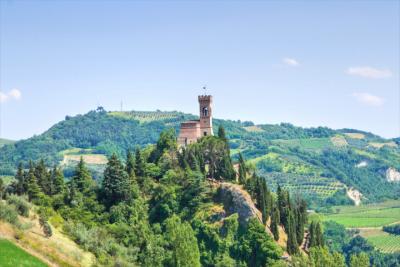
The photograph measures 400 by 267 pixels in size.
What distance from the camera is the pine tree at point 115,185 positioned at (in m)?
97.9

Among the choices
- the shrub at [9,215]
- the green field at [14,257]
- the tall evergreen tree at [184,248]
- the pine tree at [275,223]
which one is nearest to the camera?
the green field at [14,257]

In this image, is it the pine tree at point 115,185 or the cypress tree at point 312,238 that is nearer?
the cypress tree at point 312,238

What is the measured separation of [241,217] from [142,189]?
18.8 metres

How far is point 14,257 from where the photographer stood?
2448 inches

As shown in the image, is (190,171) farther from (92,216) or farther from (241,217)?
(92,216)

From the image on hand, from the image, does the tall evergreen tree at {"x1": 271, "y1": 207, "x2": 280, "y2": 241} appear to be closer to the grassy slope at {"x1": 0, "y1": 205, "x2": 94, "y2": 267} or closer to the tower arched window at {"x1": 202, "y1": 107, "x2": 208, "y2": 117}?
the tower arched window at {"x1": 202, "y1": 107, "x2": 208, "y2": 117}

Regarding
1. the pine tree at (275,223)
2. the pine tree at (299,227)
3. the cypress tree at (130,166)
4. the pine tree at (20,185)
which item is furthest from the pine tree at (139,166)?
the pine tree at (299,227)

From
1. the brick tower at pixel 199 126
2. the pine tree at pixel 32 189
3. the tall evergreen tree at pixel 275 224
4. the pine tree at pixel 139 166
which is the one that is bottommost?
the tall evergreen tree at pixel 275 224

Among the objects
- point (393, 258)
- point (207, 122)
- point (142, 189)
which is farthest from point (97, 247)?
point (393, 258)

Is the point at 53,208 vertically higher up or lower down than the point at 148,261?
higher up

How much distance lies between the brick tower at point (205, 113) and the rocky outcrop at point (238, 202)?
20.4m

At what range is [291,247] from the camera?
9344cm

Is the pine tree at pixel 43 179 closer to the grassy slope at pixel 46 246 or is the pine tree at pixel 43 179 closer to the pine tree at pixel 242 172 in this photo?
the grassy slope at pixel 46 246

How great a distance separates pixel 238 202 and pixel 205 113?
27211 mm
